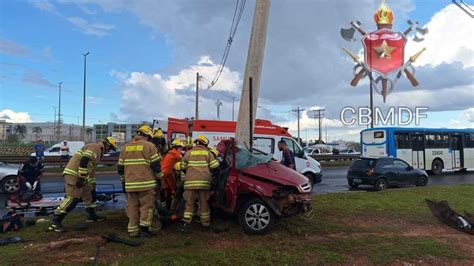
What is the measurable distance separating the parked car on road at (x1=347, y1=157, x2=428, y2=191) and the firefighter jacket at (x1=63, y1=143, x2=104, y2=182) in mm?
11838

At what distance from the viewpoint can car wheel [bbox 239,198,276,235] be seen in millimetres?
7113

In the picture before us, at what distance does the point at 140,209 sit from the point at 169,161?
1.52 m

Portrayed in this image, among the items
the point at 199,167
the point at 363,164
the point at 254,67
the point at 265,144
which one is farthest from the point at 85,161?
the point at 363,164

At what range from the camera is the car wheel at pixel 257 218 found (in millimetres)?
7113

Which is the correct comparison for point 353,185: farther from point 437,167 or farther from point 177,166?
point 177,166

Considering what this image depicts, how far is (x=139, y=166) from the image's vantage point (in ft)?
22.7

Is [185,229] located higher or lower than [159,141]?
lower

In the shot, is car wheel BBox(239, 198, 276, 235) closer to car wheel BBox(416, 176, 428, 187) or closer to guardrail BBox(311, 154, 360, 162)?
car wheel BBox(416, 176, 428, 187)

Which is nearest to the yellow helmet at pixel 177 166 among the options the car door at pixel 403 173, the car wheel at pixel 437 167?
the car door at pixel 403 173

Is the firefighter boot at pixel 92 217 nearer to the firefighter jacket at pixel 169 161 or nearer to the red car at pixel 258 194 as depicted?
the firefighter jacket at pixel 169 161

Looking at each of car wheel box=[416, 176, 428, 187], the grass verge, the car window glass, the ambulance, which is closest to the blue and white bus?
car wheel box=[416, 176, 428, 187]

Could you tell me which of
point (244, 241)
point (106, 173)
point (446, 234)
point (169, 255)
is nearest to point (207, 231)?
point (244, 241)

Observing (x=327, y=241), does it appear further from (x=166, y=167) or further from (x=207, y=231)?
(x=166, y=167)

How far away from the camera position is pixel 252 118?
9.01 m
